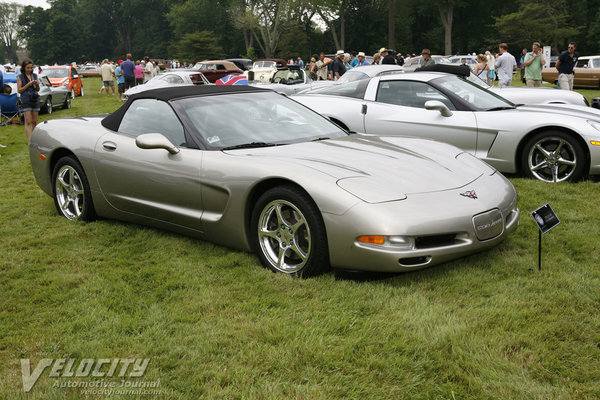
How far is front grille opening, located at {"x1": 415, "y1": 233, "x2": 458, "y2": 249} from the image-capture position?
3715 millimetres

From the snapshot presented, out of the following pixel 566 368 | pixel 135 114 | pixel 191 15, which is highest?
pixel 191 15

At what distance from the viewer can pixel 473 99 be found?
7.49 meters

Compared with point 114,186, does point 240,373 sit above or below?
below

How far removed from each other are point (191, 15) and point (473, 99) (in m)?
79.4

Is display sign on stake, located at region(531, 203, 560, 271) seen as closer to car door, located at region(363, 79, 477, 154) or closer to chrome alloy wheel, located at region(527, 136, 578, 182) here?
chrome alloy wheel, located at region(527, 136, 578, 182)

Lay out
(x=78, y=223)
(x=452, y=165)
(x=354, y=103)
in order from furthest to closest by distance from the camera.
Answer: (x=354, y=103) < (x=78, y=223) < (x=452, y=165)

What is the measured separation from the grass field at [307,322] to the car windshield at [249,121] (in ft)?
3.01

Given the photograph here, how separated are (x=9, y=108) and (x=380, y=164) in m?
14.0

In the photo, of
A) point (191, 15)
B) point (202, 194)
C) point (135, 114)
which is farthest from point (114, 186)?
point (191, 15)

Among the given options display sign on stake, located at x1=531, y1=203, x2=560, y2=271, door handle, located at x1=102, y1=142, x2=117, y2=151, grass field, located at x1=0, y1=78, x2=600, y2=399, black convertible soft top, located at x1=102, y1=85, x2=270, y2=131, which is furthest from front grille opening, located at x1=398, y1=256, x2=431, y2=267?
door handle, located at x1=102, y1=142, x2=117, y2=151

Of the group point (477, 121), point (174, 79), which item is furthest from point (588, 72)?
point (477, 121)

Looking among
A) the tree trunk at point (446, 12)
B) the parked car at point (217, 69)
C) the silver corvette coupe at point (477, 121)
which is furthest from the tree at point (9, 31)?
the silver corvette coupe at point (477, 121)

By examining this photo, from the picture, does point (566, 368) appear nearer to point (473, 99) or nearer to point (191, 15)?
point (473, 99)

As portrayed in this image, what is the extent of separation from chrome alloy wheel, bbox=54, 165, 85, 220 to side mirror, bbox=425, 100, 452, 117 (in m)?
3.91
